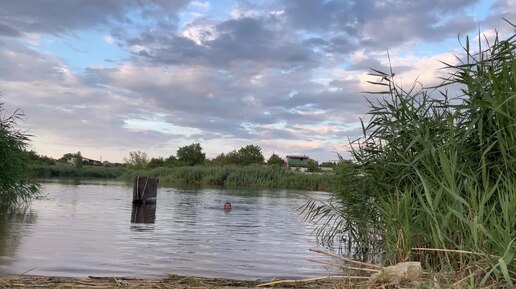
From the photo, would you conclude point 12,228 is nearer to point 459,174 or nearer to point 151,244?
point 151,244

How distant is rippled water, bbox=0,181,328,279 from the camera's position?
8.60m

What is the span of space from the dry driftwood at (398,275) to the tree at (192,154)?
337ft

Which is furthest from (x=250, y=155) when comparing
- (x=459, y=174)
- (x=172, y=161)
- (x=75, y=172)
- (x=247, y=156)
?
(x=459, y=174)

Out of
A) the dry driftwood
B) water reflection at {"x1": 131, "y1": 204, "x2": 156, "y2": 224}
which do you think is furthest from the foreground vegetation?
water reflection at {"x1": 131, "y1": 204, "x2": 156, "y2": 224}

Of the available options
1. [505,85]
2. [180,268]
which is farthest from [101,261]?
[505,85]

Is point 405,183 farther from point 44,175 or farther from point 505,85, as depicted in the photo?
point 44,175

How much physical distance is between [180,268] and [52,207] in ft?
40.6

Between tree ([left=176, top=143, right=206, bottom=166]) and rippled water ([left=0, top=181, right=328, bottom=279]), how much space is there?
88.2m

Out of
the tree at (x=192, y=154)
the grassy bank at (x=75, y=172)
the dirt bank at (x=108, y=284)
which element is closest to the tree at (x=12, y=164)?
the dirt bank at (x=108, y=284)

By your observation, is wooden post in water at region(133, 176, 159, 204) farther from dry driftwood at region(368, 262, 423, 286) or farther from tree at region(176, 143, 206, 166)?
tree at region(176, 143, 206, 166)

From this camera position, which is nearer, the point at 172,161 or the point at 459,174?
the point at 459,174

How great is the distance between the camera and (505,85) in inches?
251

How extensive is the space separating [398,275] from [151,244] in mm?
7706

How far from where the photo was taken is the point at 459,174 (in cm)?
657
